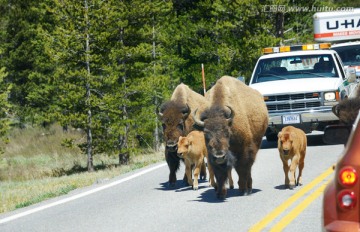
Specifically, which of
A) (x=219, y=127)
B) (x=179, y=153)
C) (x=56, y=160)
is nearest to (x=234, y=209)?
(x=219, y=127)

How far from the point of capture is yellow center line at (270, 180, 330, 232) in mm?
9805

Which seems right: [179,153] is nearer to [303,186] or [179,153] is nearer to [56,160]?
[303,186]

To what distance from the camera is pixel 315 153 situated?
703 inches

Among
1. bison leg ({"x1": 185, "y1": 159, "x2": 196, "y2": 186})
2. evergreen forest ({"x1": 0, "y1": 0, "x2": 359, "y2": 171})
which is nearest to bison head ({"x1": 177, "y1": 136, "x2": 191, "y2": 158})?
bison leg ({"x1": 185, "y1": 159, "x2": 196, "y2": 186})

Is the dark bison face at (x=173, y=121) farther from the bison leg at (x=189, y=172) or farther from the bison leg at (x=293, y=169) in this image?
the bison leg at (x=293, y=169)

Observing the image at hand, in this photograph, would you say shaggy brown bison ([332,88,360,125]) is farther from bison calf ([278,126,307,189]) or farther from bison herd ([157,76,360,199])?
bison calf ([278,126,307,189])

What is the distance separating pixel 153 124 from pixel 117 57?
8.01 feet

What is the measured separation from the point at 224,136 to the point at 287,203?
124 cm

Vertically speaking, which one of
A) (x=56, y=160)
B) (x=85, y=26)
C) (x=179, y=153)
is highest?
(x=85, y=26)

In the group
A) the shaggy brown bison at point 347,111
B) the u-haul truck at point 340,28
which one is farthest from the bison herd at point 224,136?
the u-haul truck at point 340,28

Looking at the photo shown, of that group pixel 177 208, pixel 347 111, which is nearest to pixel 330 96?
pixel 177 208

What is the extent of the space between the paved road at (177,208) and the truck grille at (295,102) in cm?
365

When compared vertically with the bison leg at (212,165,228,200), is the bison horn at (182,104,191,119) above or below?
above

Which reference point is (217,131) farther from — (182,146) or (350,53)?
(350,53)
